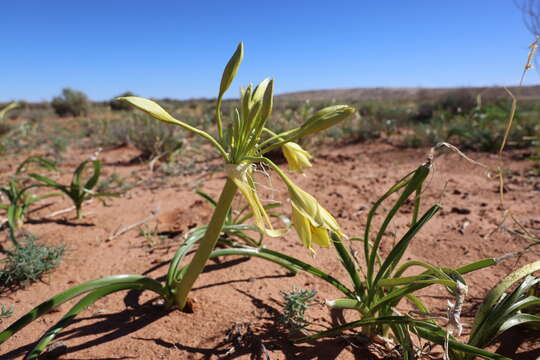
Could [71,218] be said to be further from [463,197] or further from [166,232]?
[463,197]

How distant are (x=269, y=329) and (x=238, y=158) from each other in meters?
0.75

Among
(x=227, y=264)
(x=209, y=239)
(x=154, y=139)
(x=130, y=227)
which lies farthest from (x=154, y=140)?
(x=209, y=239)

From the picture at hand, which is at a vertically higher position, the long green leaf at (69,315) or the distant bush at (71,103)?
the distant bush at (71,103)

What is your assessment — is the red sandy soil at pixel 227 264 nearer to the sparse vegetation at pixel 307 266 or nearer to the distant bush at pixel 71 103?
the sparse vegetation at pixel 307 266

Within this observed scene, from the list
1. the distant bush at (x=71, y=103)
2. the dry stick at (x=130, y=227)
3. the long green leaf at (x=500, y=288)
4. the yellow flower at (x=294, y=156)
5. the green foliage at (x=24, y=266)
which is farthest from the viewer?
the distant bush at (x=71, y=103)

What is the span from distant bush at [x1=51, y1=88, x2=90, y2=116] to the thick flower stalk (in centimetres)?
1536

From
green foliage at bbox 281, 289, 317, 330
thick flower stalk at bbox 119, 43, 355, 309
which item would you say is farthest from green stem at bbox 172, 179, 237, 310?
green foliage at bbox 281, 289, 317, 330

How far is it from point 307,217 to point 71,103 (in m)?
16.2

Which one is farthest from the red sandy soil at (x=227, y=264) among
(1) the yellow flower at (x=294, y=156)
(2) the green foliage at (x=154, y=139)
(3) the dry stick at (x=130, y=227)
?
(2) the green foliage at (x=154, y=139)

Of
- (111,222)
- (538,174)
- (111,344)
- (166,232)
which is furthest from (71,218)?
(538,174)

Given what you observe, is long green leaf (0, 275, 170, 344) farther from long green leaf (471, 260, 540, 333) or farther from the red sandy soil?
long green leaf (471, 260, 540, 333)

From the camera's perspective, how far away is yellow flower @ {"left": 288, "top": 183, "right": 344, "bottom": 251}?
85 cm

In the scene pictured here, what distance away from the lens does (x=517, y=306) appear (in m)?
0.99

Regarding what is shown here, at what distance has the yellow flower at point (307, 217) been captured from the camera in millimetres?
849
